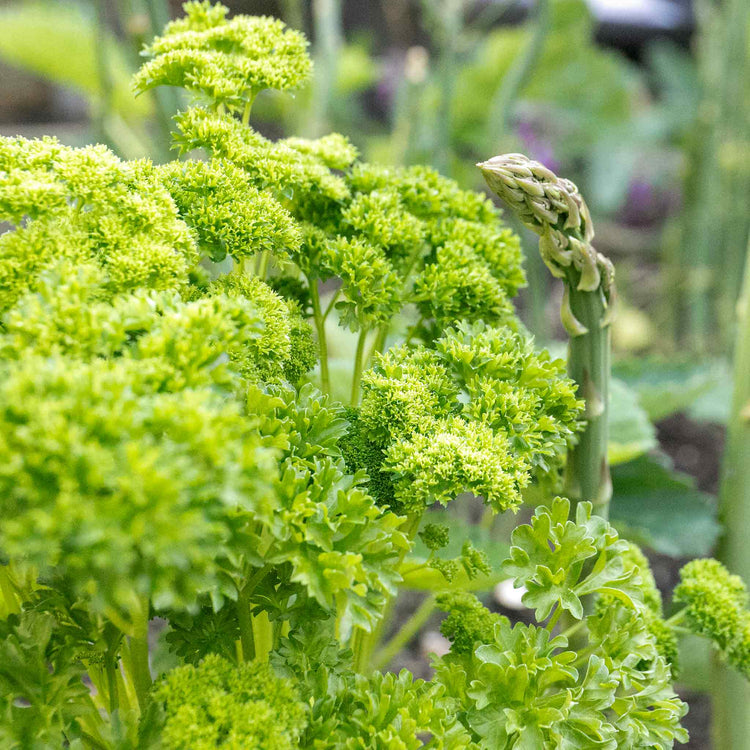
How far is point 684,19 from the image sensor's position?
353cm

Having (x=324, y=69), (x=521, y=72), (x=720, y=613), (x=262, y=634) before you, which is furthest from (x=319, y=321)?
(x=324, y=69)

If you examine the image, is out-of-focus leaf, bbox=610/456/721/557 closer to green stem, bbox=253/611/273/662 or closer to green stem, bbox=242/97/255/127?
green stem, bbox=253/611/273/662

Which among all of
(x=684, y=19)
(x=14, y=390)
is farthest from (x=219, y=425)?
(x=684, y=19)

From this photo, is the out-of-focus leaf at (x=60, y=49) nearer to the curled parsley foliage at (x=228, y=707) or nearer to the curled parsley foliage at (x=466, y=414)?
the curled parsley foliage at (x=466, y=414)

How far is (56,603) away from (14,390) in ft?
0.79

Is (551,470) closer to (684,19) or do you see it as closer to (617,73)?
(617,73)

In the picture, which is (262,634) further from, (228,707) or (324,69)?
(324,69)

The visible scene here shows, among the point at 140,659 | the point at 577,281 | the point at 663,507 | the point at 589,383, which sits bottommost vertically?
the point at 663,507

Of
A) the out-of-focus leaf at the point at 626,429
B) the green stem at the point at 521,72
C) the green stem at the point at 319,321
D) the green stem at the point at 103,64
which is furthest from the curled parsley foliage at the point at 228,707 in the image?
the green stem at the point at 521,72

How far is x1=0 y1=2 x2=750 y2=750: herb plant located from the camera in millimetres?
408

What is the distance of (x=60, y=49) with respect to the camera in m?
2.01

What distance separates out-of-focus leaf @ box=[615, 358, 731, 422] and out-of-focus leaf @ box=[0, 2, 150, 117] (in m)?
1.43

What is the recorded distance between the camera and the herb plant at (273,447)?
→ 41 cm

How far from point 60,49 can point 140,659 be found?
1.93 meters
